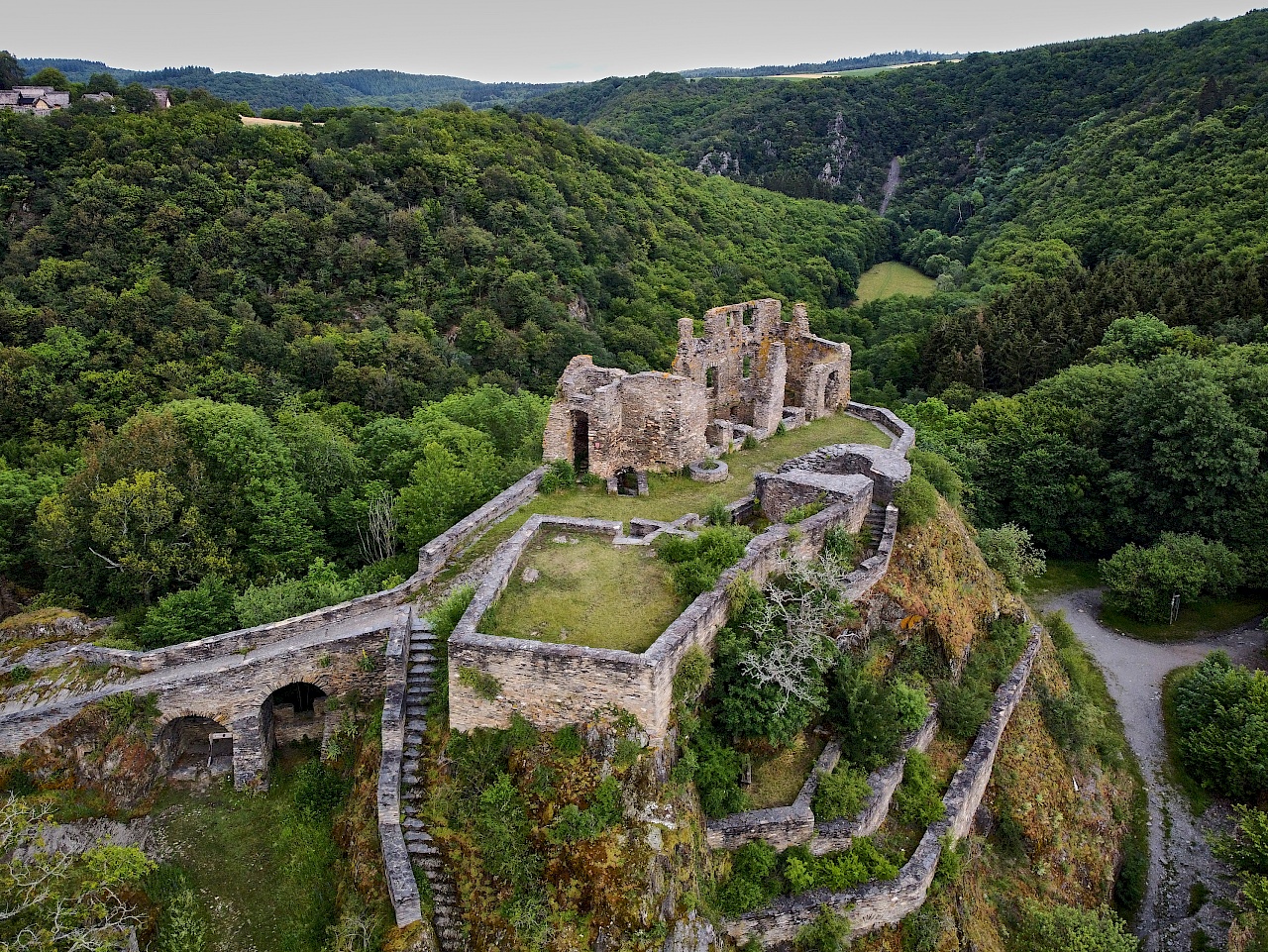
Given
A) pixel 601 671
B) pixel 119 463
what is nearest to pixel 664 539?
pixel 601 671

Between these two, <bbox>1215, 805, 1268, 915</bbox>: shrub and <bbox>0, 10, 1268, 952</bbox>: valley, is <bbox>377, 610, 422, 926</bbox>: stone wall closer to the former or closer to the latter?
<bbox>0, 10, 1268, 952</bbox>: valley

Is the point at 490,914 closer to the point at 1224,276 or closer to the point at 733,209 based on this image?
the point at 1224,276

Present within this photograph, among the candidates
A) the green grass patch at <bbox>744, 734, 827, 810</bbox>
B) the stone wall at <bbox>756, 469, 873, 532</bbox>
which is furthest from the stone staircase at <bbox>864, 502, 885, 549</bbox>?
the green grass patch at <bbox>744, 734, 827, 810</bbox>

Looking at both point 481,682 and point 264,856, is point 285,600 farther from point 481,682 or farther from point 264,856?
point 481,682

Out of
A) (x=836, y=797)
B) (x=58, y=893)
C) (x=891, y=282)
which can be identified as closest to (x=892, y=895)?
(x=836, y=797)

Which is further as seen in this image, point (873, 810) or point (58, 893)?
point (873, 810)

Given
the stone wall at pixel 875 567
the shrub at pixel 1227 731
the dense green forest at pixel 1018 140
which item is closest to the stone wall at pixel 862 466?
the stone wall at pixel 875 567

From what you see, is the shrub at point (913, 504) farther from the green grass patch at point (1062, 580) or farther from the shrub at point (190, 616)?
the shrub at point (190, 616)
